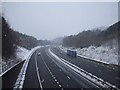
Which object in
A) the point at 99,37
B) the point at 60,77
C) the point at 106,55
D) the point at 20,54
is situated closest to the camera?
the point at 60,77

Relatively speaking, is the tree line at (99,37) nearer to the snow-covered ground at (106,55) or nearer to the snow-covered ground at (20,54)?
the snow-covered ground at (106,55)

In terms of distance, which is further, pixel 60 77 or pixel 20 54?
pixel 20 54

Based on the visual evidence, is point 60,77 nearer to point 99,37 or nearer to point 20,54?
point 20,54

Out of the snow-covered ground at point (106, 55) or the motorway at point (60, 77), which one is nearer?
the motorway at point (60, 77)

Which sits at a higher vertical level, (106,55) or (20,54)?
(106,55)

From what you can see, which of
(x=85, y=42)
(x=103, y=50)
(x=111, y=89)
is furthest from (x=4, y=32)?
(x=85, y=42)

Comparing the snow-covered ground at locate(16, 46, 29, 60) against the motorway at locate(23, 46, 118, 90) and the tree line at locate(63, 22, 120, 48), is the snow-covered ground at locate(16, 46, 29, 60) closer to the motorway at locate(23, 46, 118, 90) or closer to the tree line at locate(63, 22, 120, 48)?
the tree line at locate(63, 22, 120, 48)

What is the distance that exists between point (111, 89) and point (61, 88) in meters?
5.01

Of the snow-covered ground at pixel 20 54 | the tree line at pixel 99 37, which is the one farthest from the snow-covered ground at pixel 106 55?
the snow-covered ground at pixel 20 54

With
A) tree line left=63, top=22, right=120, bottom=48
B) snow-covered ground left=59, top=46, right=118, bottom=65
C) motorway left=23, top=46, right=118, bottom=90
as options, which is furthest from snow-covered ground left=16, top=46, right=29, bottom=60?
motorway left=23, top=46, right=118, bottom=90

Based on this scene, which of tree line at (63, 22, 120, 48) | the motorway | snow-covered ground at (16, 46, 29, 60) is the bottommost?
the motorway

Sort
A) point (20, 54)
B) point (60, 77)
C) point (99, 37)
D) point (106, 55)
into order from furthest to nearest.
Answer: point (99, 37), point (20, 54), point (106, 55), point (60, 77)

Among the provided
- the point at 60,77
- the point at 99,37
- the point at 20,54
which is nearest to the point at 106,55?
the point at 60,77

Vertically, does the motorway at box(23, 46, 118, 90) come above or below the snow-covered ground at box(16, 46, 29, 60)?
below
